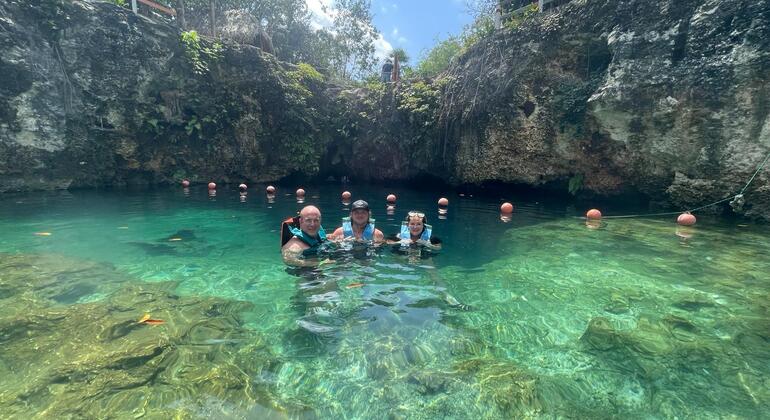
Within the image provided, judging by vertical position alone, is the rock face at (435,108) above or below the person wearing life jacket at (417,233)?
above

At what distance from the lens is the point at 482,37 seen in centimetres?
1694

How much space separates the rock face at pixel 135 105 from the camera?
14758 mm

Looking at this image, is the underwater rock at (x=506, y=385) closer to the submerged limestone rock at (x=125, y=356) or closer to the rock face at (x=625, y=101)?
the submerged limestone rock at (x=125, y=356)

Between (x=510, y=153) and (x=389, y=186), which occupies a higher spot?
(x=510, y=153)

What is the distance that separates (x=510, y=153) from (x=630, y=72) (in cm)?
492

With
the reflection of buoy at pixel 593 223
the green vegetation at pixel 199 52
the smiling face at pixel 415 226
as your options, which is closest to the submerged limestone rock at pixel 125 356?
the smiling face at pixel 415 226

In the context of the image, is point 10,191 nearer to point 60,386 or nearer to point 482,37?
point 60,386

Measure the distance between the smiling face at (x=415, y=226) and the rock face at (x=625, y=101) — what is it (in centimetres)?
914

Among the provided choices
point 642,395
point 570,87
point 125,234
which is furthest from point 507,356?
point 570,87

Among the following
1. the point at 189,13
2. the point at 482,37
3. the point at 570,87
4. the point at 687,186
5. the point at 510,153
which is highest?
the point at 189,13

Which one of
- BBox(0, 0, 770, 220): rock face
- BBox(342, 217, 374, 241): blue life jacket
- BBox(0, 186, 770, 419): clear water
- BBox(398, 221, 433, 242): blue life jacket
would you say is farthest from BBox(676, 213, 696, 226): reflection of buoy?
BBox(342, 217, 374, 241): blue life jacket

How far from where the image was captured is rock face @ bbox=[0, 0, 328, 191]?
48.4 ft

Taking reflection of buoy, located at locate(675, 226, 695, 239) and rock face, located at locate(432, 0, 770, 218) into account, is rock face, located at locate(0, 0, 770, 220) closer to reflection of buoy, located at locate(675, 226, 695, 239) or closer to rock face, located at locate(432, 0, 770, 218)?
rock face, located at locate(432, 0, 770, 218)

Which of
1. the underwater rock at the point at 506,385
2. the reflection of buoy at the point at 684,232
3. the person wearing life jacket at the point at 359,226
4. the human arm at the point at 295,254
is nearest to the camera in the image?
the underwater rock at the point at 506,385
